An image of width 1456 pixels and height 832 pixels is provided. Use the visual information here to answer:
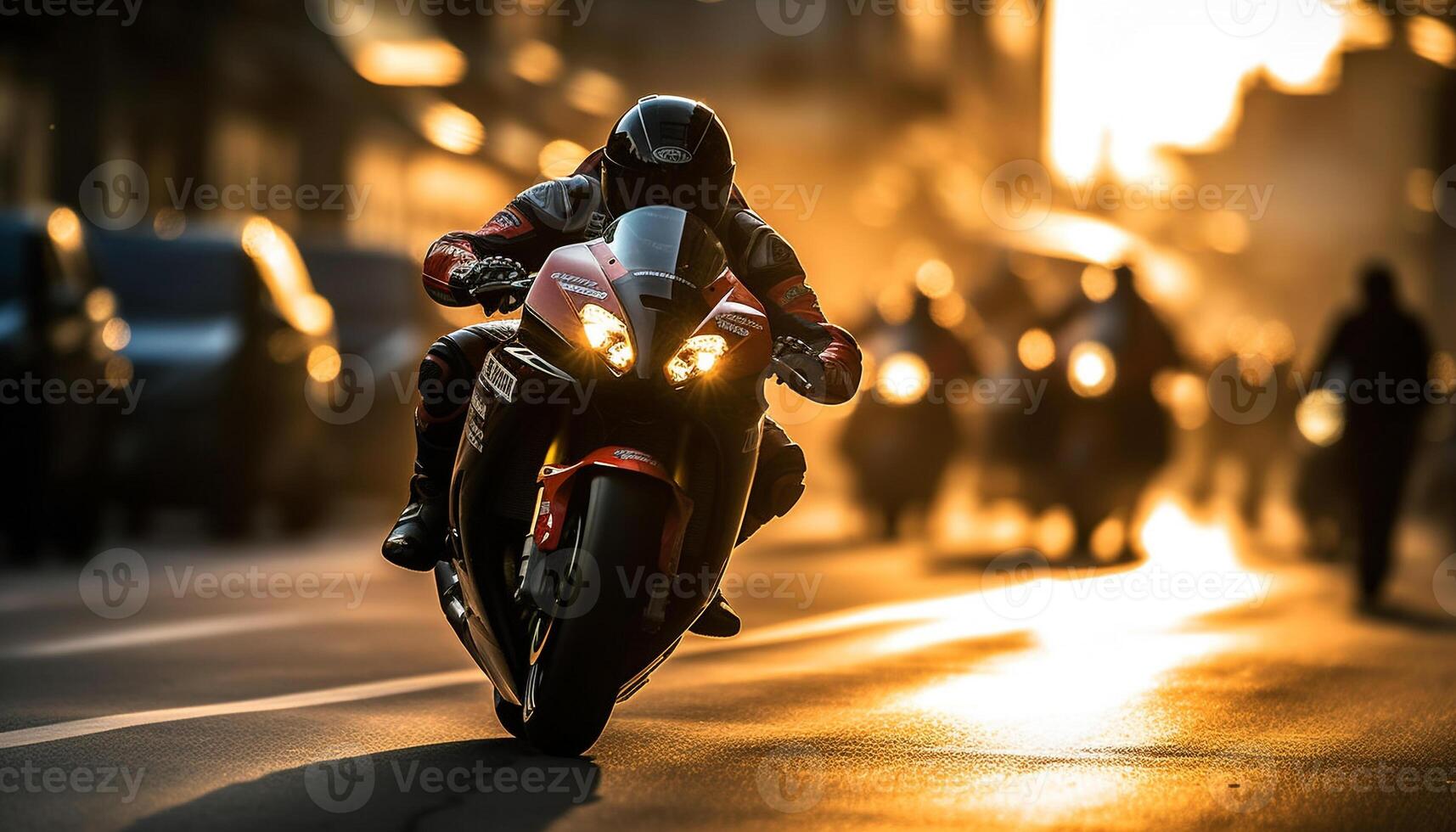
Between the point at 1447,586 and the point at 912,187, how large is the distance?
67.1 m

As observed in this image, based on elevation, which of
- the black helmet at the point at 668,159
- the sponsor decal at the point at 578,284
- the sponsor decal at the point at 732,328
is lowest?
the sponsor decal at the point at 732,328

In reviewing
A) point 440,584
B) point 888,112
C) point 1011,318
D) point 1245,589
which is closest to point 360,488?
point 1011,318

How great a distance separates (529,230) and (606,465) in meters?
1.32

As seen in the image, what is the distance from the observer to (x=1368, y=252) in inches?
3499

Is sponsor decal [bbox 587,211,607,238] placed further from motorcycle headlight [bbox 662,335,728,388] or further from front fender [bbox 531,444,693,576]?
front fender [bbox 531,444,693,576]

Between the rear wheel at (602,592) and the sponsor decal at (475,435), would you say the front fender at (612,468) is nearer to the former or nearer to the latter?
the rear wheel at (602,592)

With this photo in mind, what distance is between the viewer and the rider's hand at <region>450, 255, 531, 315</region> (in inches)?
242

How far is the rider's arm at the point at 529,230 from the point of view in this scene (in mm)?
6559

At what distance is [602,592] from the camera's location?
5555 millimetres

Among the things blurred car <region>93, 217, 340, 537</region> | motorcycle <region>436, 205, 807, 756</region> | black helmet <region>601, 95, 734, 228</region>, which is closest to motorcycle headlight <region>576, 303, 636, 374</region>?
motorcycle <region>436, 205, 807, 756</region>

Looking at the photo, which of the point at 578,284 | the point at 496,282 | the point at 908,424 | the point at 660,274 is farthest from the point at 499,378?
the point at 908,424

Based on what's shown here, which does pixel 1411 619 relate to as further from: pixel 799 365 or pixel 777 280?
pixel 799 365

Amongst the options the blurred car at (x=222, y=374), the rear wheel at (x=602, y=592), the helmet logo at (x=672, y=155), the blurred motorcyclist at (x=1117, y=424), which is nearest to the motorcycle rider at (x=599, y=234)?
the helmet logo at (x=672, y=155)

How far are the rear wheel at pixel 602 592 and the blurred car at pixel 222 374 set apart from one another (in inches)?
338
